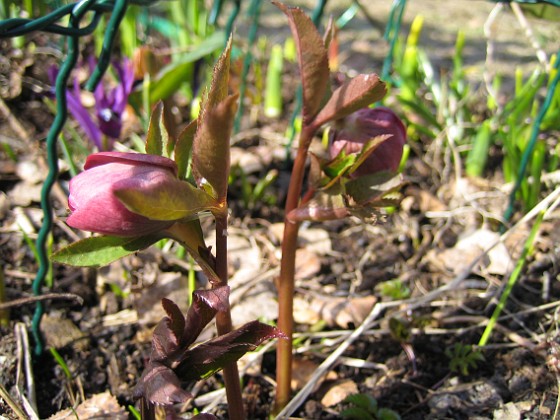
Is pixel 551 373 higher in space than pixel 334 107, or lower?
lower

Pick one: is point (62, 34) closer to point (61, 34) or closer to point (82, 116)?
point (61, 34)

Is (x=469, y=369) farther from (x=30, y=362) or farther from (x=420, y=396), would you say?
(x=30, y=362)

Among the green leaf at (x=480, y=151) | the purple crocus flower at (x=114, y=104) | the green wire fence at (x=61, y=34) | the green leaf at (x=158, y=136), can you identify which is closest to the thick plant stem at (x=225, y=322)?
the green leaf at (x=158, y=136)

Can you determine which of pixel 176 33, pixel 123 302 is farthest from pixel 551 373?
pixel 176 33

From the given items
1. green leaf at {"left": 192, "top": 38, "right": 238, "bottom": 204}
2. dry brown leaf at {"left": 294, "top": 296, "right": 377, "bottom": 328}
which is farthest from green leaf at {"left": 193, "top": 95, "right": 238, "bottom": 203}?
dry brown leaf at {"left": 294, "top": 296, "right": 377, "bottom": 328}

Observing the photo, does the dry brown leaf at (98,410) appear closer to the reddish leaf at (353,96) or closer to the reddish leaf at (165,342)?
the reddish leaf at (165,342)
